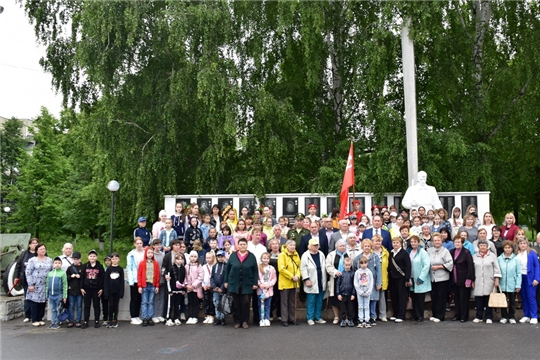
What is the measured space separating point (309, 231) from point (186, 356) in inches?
164

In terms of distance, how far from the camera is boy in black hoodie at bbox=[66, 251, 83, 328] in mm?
11180

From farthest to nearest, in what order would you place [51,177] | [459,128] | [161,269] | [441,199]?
[51,177]
[459,128]
[441,199]
[161,269]

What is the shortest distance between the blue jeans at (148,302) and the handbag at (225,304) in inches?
58.2

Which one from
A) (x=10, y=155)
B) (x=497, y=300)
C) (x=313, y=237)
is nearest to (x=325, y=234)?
(x=313, y=237)

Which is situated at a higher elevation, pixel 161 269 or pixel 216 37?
pixel 216 37

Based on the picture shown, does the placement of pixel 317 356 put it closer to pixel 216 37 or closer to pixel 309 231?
pixel 309 231

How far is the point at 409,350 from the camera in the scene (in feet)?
28.4

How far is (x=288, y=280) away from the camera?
10.9 metres

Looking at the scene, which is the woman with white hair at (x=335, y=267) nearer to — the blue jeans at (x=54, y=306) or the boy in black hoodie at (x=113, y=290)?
the boy in black hoodie at (x=113, y=290)

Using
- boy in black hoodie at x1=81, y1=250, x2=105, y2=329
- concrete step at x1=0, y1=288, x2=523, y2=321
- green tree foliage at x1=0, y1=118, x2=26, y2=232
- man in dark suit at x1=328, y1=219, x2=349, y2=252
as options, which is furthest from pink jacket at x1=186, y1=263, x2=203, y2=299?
green tree foliage at x1=0, y1=118, x2=26, y2=232

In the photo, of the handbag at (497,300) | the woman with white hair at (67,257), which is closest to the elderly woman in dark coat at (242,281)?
the woman with white hair at (67,257)

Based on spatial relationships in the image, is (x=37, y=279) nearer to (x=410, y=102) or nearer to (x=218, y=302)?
(x=218, y=302)

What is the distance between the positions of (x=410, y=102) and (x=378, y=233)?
7.92m

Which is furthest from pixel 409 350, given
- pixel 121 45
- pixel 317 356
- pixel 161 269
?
pixel 121 45
